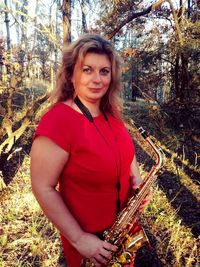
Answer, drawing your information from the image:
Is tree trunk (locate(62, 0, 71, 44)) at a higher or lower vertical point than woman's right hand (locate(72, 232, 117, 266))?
higher

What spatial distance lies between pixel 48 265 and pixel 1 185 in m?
2.52

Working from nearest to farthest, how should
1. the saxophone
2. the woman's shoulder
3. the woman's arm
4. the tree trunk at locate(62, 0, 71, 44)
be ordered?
the woman's arm, the woman's shoulder, the saxophone, the tree trunk at locate(62, 0, 71, 44)

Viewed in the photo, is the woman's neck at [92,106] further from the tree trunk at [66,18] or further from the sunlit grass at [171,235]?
the tree trunk at [66,18]

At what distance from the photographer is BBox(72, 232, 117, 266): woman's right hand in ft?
5.57

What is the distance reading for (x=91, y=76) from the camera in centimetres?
186

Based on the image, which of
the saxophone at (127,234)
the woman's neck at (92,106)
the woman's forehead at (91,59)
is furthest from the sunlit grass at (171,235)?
the woman's forehead at (91,59)

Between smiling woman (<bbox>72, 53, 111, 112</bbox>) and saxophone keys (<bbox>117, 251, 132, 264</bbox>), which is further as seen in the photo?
saxophone keys (<bbox>117, 251, 132, 264</bbox>)

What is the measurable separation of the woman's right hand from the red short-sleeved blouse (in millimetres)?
185

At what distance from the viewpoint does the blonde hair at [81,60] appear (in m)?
1.88

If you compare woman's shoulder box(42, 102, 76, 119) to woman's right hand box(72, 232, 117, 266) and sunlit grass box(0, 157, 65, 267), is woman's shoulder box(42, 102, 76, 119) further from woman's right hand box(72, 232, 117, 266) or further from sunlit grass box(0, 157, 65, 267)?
sunlit grass box(0, 157, 65, 267)

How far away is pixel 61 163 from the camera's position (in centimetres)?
168

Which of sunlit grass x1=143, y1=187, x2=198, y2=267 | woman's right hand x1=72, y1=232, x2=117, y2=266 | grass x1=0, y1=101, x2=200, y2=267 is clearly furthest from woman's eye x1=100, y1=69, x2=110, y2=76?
sunlit grass x1=143, y1=187, x2=198, y2=267

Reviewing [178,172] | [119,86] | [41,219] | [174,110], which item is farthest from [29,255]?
[174,110]

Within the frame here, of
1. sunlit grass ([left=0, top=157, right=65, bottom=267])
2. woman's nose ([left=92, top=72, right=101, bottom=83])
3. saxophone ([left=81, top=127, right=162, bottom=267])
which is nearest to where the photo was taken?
woman's nose ([left=92, top=72, right=101, bottom=83])
